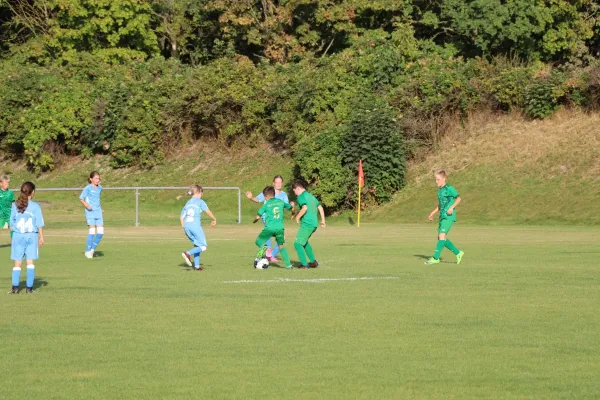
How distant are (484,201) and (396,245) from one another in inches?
670

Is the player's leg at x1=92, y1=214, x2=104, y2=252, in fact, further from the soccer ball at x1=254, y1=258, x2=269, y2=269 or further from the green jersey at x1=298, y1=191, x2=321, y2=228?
the green jersey at x1=298, y1=191, x2=321, y2=228

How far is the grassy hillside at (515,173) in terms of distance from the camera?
143 ft

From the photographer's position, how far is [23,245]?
1678cm

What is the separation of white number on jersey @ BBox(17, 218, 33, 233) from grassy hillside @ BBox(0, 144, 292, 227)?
2924 cm

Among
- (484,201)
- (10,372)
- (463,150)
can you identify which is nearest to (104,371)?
(10,372)

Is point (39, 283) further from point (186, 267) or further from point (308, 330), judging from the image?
point (308, 330)

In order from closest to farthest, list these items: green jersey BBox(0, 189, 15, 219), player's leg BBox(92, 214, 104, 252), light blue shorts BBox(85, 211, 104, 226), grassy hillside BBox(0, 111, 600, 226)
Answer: player's leg BBox(92, 214, 104, 252)
light blue shorts BBox(85, 211, 104, 226)
green jersey BBox(0, 189, 15, 219)
grassy hillside BBox(0, 111, 600, 226)

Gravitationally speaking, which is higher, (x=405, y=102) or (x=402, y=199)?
(x=405, y=102)

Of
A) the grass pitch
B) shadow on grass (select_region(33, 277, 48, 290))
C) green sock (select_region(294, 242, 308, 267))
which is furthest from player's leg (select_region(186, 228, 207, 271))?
shadow on grass (select_region(33, 277, 48, 290))

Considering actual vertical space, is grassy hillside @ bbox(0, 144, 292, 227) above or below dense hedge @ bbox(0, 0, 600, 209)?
below

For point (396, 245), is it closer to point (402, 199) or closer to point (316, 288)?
point (316, 288)

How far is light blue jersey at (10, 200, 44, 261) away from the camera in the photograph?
16.7 m

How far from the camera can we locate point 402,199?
48344mm

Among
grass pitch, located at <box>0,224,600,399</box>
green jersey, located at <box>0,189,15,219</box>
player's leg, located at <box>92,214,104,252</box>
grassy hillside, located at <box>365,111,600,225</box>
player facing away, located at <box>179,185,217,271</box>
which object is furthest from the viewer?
grassy hillside, located at <box>365,111,600,225</box>
